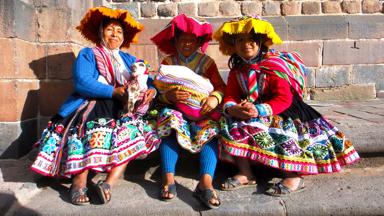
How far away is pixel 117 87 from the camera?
2.81 m

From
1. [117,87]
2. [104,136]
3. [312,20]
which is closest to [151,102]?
[117,87]

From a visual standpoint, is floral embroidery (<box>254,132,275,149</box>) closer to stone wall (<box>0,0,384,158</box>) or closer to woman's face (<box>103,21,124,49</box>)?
woman's face (<box>103,21,124,49</box>)

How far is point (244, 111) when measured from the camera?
2.50 m

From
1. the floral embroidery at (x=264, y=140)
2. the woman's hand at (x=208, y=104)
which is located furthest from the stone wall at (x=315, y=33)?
the floral embroidery at (x=264, y=140)

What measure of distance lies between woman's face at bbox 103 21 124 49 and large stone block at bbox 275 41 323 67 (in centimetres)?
270

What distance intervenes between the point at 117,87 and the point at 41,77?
3.06ft

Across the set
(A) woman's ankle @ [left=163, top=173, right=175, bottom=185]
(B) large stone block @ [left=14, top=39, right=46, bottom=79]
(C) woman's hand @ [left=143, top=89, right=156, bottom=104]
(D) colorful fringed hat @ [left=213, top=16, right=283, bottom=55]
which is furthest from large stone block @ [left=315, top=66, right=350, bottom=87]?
(B) large stone block @ [left=14, top=39, right=46, bottom=79]

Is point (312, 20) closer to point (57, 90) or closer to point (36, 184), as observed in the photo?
point (57, 90)

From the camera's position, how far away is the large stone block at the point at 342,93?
523 cm

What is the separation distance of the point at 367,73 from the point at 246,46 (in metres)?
3.33

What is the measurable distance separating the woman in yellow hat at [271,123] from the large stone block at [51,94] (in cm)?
156

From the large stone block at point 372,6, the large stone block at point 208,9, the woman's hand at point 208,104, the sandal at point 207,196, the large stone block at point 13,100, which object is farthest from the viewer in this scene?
the large stone block at point 372,6

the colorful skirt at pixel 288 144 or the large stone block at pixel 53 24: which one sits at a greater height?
the large stone block at pixel 53 24

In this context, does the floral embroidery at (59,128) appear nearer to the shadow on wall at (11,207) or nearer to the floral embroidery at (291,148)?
the shadow on wall at (11,207)
